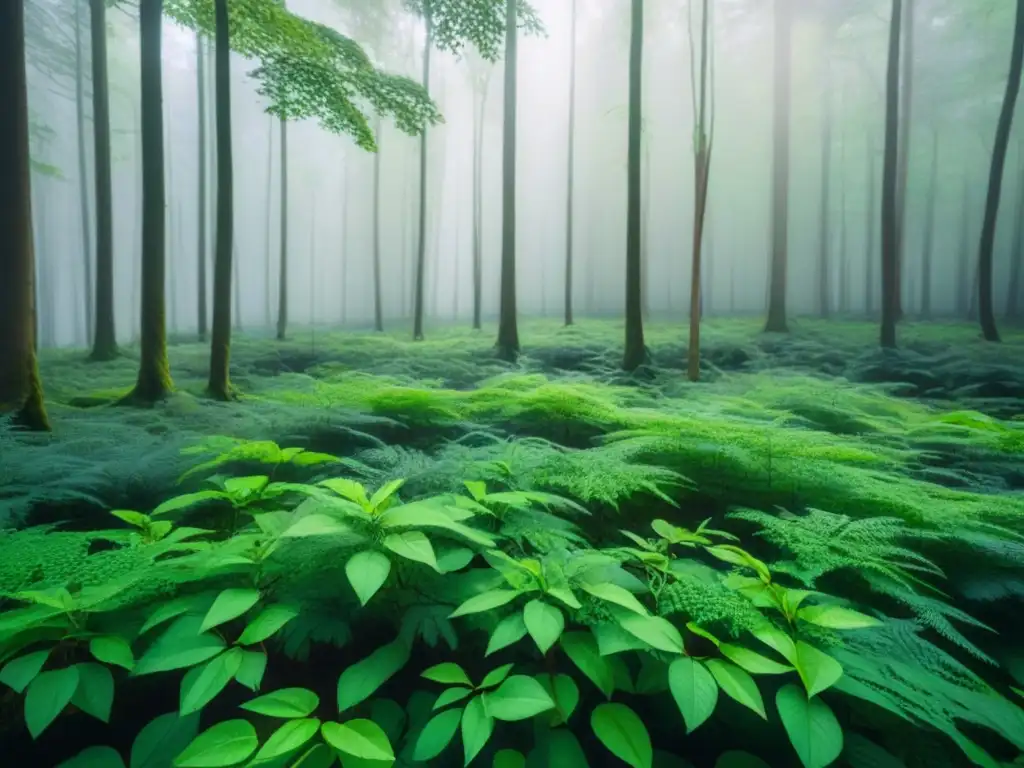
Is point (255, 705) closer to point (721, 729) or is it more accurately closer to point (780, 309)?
point (721, 729)

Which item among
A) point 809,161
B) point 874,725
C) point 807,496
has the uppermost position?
point 809,161

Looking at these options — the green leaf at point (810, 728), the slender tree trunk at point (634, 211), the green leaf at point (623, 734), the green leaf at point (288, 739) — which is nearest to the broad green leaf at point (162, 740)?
the green leaf at point (288, 739)

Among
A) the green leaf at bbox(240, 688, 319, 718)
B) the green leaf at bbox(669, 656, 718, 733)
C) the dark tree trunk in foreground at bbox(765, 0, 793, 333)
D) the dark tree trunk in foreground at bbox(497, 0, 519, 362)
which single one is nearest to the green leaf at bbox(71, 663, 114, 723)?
the green leaf at bbox(240, 688, 319, 718)

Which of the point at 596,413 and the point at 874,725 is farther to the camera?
the point at 596,413

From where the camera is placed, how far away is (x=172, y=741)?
1218 mm

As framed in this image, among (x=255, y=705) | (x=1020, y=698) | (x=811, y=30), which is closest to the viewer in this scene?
(x=255, y=705)

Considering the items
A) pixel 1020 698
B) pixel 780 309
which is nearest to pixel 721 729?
pixel 1020 698

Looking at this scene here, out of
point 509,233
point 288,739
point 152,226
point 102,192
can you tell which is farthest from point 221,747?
point 102,192

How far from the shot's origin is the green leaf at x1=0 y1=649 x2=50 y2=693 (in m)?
1.17

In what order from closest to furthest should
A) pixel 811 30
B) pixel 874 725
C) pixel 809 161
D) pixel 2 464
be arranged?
pixel 874 725 → pixel 2 464 → pixel 811 30 → pixel 809 161

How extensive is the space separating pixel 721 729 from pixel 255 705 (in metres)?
1.36

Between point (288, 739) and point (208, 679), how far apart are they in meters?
0.31

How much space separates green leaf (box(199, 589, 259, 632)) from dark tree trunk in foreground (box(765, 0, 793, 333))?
54.0 feet

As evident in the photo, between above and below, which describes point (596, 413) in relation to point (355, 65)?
below
